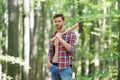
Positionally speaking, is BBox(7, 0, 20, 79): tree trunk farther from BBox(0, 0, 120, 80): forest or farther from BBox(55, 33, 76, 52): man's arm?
BBox(55, 33, 76, 52): man's arm

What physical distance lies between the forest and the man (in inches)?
8.4

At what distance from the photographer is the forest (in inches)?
405

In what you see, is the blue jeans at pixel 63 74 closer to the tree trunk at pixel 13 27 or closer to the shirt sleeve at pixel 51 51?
the shirt sleeve at pixel 51 51

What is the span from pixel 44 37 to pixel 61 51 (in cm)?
1857

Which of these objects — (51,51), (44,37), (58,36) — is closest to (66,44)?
(58,36)

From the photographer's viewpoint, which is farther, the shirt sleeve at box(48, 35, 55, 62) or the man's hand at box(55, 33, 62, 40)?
the shirt sleeve at box(48, 35, 55, 62)

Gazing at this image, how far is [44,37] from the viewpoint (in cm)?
2433

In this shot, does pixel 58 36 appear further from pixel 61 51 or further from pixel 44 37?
pixel 44 37

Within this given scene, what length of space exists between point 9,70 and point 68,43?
526 cm

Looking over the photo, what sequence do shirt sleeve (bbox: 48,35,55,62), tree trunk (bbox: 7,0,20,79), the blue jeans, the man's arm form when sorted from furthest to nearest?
tree trunk (bbox: 7,0,20,79), shirt sleeve (bbox: 48,35,55,62), the blue jeans, the man's arm

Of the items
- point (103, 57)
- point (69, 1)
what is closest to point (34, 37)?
point (69, 1)

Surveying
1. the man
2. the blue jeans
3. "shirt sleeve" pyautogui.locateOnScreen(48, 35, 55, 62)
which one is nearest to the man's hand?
the man

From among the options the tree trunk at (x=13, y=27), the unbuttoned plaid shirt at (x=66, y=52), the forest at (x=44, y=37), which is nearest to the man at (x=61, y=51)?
the unbuttoned plaid shirt at (x=66, y=52)

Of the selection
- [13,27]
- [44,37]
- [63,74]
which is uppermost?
[13,27]
